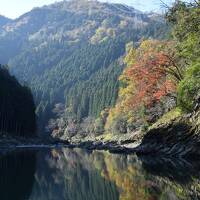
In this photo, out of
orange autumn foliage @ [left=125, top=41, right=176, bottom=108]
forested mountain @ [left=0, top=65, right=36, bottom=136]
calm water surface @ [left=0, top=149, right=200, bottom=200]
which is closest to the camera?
calm water surface @ [left=0, top=149, right=200, bottom=200]

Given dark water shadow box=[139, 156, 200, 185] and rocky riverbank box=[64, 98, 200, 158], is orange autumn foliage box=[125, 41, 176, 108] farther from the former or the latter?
dark water shadow box=[139, 156, 200, 185]

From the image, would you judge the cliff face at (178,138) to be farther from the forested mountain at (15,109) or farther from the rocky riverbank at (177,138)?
the forested mountain at (15,109)

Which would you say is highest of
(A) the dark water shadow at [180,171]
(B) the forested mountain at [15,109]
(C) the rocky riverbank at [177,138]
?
(A) the dark water shadow at [180,171]

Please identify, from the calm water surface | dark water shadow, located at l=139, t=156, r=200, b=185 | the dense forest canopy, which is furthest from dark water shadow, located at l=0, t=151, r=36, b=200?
the dense forest canopy

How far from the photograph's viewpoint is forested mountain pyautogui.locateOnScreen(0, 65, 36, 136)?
12525cm

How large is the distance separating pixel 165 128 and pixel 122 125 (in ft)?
278

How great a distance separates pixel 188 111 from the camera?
50656 millimetres

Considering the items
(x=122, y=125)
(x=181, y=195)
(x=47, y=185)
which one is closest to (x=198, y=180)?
(x=181, y=195)

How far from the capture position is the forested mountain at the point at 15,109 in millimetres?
125250

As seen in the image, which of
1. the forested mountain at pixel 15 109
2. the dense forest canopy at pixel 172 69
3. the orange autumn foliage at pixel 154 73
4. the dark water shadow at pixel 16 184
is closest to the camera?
the dark water shadow at pixel 16 184

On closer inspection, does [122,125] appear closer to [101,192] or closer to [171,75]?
[171,75]

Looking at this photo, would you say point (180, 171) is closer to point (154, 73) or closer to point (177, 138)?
point (177, 138)

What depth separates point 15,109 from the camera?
130875mm

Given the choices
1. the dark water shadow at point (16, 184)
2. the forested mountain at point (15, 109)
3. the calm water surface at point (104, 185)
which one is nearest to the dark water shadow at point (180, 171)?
the calm water surface at point (104, 185)
